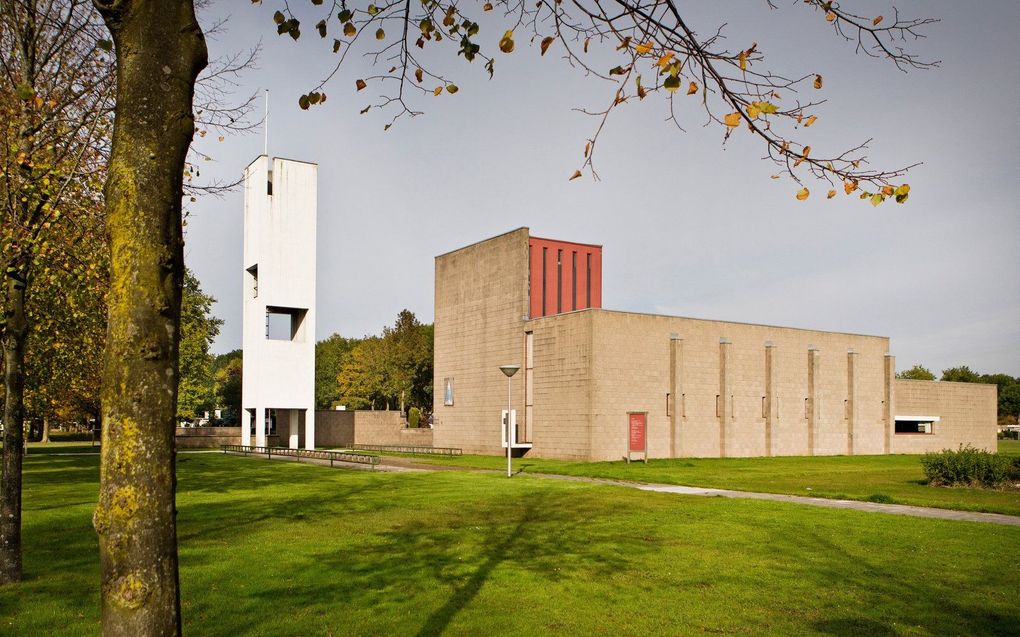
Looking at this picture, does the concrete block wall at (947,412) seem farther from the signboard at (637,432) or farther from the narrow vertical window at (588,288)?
the narrow vertical window at (588,288)

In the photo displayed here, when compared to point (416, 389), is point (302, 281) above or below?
above

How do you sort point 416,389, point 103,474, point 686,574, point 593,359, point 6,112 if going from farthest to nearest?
point 416,389
point 593,359
point 6,112
point 686,574
point 103,474

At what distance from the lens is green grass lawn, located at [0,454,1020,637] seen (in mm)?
8781

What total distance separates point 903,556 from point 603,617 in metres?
6.68

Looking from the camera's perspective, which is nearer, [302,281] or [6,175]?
[6,175]

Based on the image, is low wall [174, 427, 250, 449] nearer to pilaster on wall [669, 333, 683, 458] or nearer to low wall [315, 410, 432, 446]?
low wall [315, 410, 432, 446]

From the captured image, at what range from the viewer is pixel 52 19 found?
12945mm

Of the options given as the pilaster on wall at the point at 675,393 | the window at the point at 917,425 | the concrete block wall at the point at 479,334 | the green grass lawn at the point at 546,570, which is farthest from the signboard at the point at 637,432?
the window at the point at 917,425

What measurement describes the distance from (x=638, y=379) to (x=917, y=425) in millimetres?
33213

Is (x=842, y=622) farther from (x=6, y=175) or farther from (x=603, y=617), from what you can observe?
(x=6, y=175)

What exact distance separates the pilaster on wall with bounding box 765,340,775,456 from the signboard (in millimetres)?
11194

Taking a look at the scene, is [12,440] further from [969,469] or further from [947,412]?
[947,412]

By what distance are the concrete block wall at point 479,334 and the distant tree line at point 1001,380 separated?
319 feet

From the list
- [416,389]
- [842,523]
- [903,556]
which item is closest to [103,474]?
[903,556]
